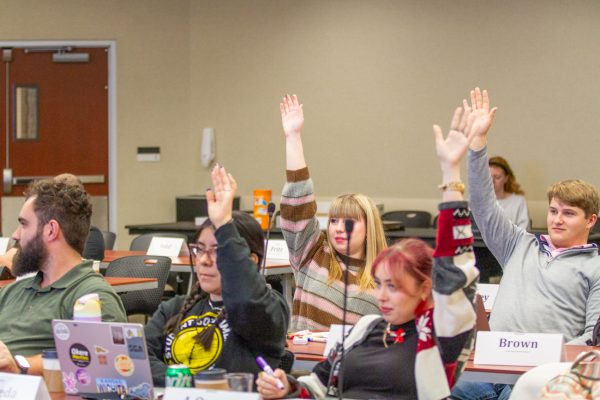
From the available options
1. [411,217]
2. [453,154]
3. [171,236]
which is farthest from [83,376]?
[411,217]

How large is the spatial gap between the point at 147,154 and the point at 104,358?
753 centimetres

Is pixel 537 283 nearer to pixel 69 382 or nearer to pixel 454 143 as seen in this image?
pixel 454 143

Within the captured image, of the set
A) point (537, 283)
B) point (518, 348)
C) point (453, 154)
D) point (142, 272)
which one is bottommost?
point (142, 272)

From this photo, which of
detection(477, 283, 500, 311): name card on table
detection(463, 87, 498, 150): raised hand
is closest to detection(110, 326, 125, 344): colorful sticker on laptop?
detection(463, 87, 498, 150): raised hand

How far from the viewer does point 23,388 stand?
7.41 ft

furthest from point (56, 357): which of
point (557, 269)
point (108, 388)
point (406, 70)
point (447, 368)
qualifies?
point (406, 70)

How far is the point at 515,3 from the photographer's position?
884 centimetres

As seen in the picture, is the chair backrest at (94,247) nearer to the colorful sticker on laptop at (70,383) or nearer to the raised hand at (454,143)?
the colorful sticker on laptop at (70,383)

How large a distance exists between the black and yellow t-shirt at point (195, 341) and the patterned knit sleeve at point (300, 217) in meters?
1.05

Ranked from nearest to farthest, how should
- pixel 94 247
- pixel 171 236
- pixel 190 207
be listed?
pixel 94 247, pixel 171 236, pixel 190 207

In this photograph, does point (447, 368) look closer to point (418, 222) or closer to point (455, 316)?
point (455, 316)

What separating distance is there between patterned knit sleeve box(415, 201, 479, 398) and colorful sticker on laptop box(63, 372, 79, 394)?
85cm

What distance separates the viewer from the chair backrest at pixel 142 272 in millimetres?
5602

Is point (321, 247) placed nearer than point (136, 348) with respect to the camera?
No
